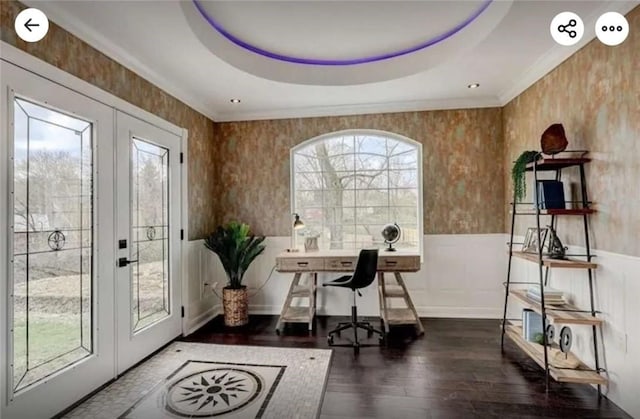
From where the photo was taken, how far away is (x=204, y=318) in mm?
4012

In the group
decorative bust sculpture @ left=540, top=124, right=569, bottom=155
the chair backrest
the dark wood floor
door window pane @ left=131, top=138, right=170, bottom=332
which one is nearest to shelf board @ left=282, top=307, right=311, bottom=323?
the dark wood floor

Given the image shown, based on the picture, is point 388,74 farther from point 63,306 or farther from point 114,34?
point 63,306

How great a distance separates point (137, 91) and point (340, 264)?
2.45 m

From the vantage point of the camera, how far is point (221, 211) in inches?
177

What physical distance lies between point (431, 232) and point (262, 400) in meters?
2.65

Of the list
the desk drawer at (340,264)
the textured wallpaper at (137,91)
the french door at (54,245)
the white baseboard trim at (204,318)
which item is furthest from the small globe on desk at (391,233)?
the french door at (54,245)

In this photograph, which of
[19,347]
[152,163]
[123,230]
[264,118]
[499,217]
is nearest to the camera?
[19,347]

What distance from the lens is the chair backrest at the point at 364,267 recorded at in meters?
3.26

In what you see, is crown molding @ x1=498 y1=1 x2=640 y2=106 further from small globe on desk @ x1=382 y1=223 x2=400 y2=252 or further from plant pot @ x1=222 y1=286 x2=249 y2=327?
plant pot @ x1=222 y1=286 x2=249 y2=327

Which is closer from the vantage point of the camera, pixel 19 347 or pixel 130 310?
pixel 19 347

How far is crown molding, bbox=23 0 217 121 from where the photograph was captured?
6.96 feet

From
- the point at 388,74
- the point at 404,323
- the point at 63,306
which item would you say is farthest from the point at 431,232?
the point at 63,306

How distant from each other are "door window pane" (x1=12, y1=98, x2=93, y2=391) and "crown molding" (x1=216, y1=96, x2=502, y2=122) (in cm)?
214

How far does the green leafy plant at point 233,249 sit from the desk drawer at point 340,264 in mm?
904
